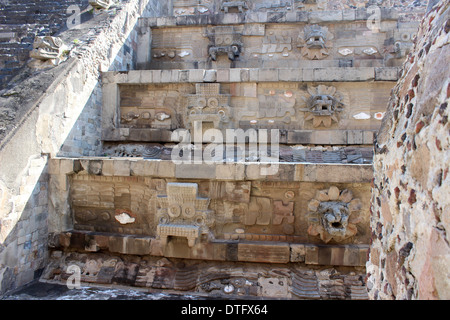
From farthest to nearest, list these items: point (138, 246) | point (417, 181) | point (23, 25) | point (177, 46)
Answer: point (177, 46) → point (23, 25) → point (138, 246) → point (417, 181)

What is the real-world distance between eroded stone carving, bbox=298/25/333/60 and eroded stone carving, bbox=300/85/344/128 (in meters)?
2.28

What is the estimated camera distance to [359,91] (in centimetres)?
696

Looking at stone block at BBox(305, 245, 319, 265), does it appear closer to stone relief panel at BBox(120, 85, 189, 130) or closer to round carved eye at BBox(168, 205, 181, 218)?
round carved eye at BBox(168, 205, 181, 218)

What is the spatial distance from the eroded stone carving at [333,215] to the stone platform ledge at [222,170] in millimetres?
224

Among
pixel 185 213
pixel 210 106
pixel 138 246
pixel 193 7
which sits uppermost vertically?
pixel 193 7

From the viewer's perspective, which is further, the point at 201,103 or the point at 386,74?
the point at 201,103


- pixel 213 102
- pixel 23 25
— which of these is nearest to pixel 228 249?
pixel 213 102

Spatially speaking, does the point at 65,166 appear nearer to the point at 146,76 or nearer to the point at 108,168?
the point at 108,168

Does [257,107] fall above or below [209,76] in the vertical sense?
below

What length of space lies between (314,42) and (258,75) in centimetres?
262

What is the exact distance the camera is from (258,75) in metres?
6.99

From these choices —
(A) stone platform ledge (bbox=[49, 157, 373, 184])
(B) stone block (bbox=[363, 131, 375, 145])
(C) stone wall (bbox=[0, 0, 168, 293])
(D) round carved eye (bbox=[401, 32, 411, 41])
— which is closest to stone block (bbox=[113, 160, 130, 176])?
(A) stone platform ledge (bbox=[49, 157, 373, 184])

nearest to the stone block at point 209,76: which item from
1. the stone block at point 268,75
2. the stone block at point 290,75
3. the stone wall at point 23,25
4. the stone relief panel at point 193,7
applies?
the stone block at point 268,75

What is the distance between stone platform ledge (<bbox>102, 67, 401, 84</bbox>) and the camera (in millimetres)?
6770
